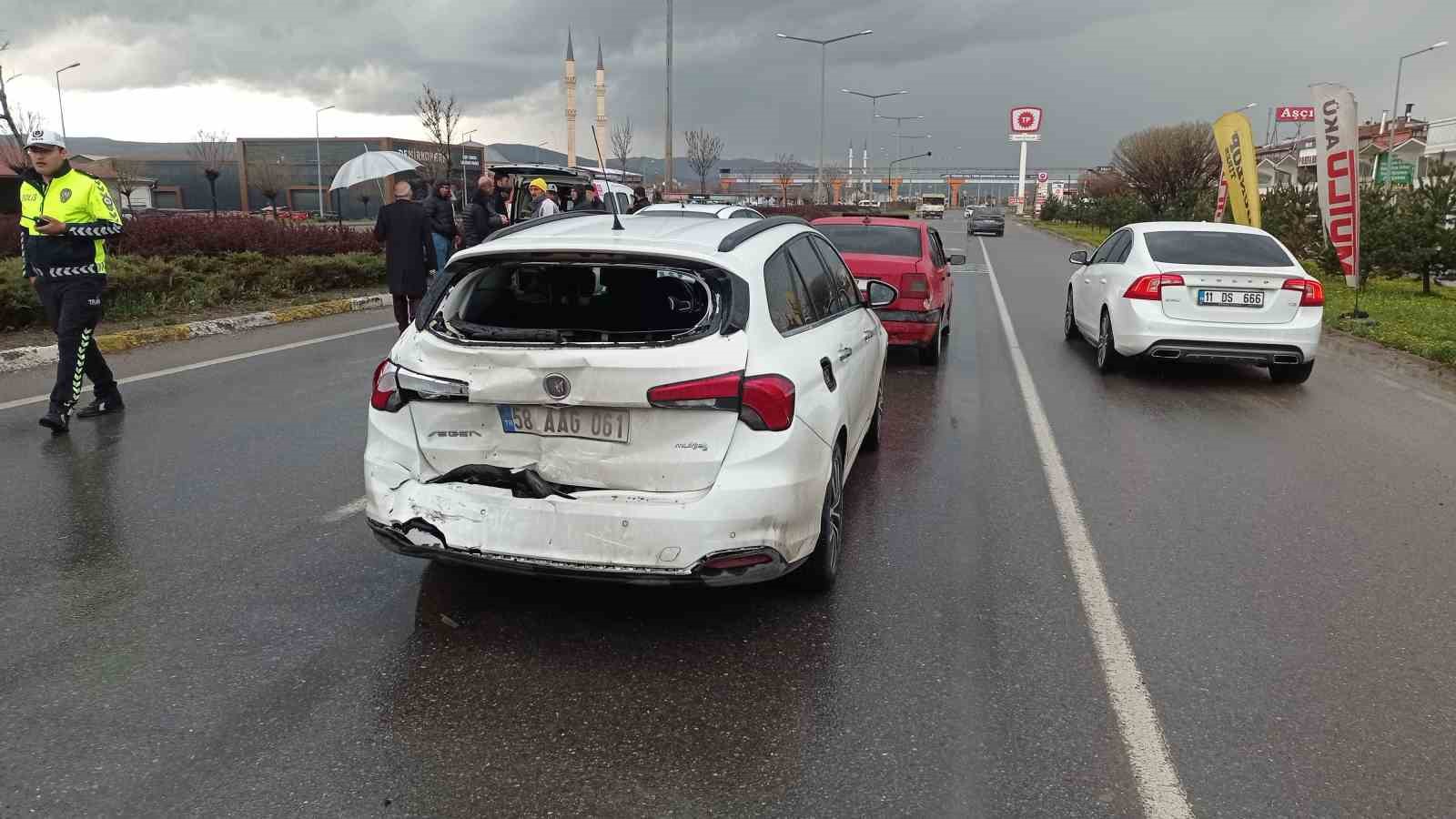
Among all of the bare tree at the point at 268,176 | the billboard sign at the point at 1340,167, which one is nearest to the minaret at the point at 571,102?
the bare tree at the point at 268,176

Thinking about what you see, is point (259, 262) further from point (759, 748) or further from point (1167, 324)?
point (759, 748)

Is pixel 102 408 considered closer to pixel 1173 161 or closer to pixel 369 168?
pixel 369 168

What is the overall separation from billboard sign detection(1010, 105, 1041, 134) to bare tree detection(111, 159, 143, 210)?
287 feet

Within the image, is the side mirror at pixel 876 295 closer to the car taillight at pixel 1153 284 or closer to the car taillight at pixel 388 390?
the car taillight at pixel 388 390

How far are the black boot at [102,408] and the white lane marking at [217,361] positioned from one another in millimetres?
571

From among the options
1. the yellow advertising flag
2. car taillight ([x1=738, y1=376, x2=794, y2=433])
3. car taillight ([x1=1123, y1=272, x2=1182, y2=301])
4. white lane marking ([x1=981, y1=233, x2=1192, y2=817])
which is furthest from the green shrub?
the yellow advertising flag

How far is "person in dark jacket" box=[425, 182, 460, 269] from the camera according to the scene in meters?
14.3

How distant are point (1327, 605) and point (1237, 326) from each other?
5375mm

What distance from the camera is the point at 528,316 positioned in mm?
4441

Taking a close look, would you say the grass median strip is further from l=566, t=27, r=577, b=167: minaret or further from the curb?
l=566, t=27, r=577, b=167: minaret

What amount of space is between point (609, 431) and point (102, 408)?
5632 millimetres

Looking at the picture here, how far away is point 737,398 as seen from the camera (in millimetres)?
3699

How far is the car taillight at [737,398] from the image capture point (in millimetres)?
3660

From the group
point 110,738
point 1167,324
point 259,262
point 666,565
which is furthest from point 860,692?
point 259,262
